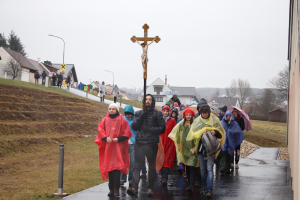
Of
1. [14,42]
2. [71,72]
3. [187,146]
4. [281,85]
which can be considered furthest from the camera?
[71,72]

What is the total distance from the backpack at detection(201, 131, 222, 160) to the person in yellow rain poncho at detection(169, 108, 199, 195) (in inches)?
16.7

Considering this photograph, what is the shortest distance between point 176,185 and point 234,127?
9.83 ft

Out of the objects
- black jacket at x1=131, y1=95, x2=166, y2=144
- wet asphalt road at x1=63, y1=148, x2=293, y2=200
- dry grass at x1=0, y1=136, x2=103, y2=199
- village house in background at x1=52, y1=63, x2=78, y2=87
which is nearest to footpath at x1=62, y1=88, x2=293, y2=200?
wet asphalt road at x1=63, y1=148, x2=293, y2=200

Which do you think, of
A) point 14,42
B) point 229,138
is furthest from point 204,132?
point 14,42

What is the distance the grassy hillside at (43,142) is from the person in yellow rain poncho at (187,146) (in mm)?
2424

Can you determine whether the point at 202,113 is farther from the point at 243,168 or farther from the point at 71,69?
the point at 71,69

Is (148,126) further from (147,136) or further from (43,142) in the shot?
(43,142)

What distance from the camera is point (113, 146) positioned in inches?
292

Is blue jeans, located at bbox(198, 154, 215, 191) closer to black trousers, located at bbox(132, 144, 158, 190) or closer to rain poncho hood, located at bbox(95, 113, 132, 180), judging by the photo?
black trousers, located at bbox(132, 144, 158, 190)

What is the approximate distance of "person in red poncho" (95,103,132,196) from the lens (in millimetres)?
7336

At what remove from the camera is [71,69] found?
81938 mm

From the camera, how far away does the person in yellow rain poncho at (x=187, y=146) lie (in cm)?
802

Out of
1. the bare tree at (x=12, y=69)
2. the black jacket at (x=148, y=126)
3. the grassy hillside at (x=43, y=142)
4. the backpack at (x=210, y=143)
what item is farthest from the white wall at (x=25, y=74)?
the backpack at (x=210, y=143)

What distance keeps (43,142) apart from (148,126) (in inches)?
427
